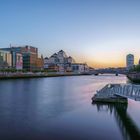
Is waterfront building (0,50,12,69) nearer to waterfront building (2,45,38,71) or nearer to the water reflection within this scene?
waterfront building (2,45,38,71)

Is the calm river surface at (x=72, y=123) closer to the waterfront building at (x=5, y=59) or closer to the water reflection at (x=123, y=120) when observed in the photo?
the water reflection at (x=123, y=120)

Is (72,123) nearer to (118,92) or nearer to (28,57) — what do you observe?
(118,92)

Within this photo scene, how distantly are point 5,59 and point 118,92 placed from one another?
128764mm

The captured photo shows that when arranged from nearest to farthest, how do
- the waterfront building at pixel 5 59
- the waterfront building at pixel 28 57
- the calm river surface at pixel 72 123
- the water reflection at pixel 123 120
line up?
the calm river surface at pixel 72 123, the water reflection at pixel 123 120, the waterfront building at pixel 5 59, the waterfront building at pixel 28 57

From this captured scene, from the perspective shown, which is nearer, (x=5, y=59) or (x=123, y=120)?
(x=123, y=120)

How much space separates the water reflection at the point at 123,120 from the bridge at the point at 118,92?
4.12 feet

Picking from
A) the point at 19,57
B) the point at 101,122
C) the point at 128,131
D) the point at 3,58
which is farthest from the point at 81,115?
the point at 19,57

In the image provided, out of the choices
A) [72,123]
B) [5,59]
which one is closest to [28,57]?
[5,59]

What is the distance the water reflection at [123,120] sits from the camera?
18.6 meters

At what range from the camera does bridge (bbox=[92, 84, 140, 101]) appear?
75.1 ft

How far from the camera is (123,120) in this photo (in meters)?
23.4

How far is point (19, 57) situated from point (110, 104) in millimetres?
140620

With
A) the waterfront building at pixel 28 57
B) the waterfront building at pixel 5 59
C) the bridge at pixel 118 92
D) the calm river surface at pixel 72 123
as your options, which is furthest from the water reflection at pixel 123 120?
the waterfront building at pixel 28 57

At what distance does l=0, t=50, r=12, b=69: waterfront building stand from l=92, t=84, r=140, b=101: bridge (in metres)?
119
